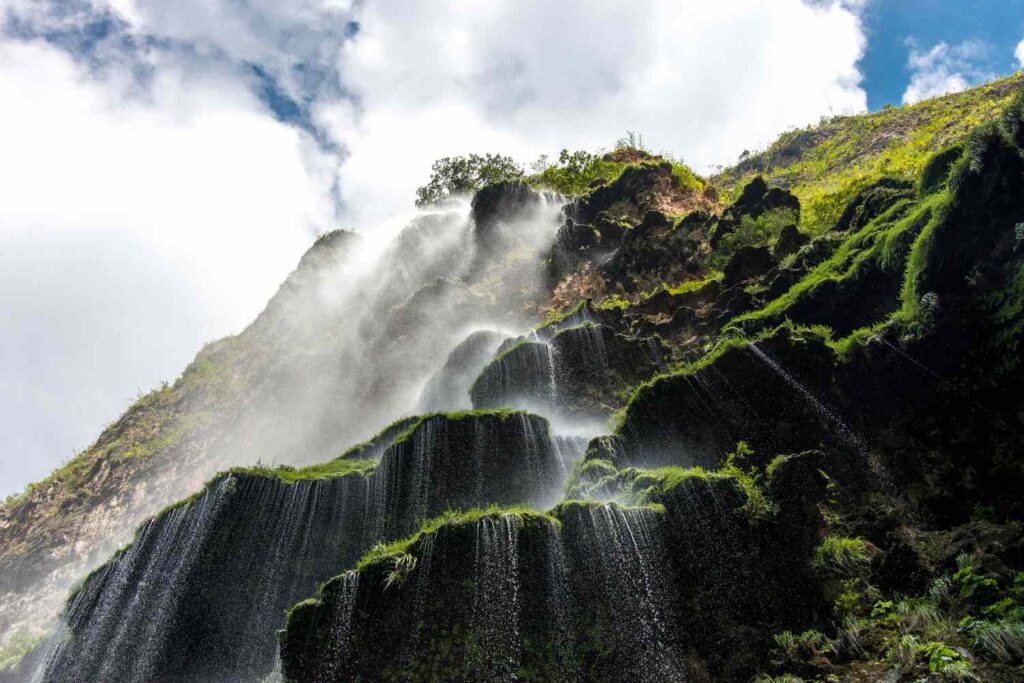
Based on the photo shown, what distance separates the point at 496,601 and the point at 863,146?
42330 millimetres

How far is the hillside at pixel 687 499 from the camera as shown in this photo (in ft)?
35.5

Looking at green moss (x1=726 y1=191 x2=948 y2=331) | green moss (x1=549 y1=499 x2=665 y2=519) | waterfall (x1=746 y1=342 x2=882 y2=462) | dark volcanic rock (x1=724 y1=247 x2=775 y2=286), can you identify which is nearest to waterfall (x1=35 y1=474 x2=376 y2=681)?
green moss (x1=549 y1=499 x2=665 y2=519)

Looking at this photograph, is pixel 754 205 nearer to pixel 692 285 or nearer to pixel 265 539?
pixel 692 285

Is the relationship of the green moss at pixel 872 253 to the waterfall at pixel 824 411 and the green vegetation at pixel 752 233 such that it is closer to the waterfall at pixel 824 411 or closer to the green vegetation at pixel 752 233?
the waterfall at pixel 824 411

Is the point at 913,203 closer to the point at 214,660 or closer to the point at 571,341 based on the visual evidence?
the point at 571,341

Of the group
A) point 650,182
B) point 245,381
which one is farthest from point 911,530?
point 245,381

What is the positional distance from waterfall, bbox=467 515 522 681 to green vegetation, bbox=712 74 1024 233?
60.8 ft

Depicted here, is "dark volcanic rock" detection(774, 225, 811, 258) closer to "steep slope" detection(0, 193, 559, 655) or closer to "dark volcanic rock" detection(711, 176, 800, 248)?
"dark volcanic rock" detection(711, 176, 800, 248)

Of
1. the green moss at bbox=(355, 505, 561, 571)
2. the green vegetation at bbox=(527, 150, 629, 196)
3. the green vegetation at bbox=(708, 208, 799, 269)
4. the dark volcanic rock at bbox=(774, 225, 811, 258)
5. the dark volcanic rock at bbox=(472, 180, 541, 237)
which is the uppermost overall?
the green vegetation at bbox=(527, 150, 629, 196)

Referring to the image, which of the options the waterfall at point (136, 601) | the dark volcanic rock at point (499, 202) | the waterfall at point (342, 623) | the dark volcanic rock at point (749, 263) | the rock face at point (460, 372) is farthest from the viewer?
the dark volcanic rock at point (499, 202)

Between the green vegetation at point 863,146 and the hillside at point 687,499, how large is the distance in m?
1.39

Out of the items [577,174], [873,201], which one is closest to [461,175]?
[577,174]

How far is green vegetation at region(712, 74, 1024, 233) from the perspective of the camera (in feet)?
91.2

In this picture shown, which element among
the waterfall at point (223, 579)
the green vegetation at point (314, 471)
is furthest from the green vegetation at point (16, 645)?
the green vegetation at point (314, 471)
